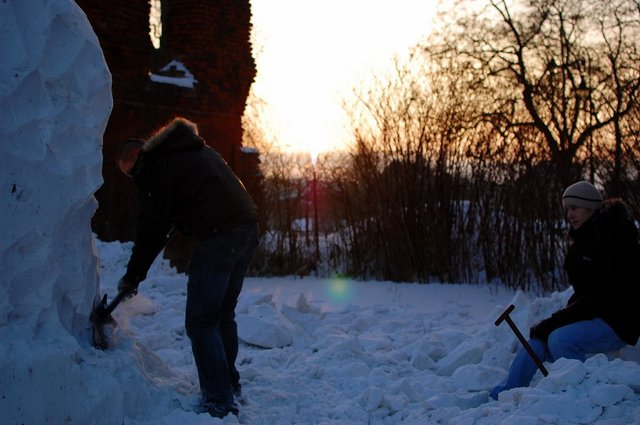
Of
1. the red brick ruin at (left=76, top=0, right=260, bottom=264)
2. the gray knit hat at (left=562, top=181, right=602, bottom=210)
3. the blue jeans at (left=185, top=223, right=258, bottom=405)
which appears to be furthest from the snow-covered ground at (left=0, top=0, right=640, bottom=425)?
the red brick ruin at (left=76, top=0, right=260, bottom=264)

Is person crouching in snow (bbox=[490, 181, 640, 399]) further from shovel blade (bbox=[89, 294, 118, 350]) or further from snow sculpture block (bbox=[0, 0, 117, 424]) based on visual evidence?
snow sculpture block (bbox=[0, 0, 117, 424])

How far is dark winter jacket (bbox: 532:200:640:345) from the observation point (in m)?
3.56

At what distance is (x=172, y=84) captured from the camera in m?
10.9

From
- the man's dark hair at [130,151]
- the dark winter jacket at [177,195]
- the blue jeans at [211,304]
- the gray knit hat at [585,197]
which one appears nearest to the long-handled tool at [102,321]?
the dark winter jacket at [177,195]

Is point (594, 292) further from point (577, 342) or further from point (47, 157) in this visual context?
point (47, 157)

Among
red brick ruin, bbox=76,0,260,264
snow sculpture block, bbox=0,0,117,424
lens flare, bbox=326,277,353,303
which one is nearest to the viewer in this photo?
snow sculpture block, bbox=0,0,117,424

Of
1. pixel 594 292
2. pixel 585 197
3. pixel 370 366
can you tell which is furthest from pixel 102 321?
pixel 585 197

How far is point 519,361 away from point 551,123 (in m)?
7.50

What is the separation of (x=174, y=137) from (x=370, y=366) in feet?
8.03

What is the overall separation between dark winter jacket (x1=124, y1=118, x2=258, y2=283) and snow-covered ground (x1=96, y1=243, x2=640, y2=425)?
0.59 m

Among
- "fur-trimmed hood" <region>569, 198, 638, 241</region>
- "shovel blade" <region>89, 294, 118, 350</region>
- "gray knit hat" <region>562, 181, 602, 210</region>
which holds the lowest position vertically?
"shovel blade" <region>89, 294, 118, 350</region>

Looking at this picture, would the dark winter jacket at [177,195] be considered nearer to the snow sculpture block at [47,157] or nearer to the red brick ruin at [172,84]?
the snow sculpture block at [47,157]

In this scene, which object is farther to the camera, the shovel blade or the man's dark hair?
the man's dark hair

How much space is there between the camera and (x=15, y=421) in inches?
105
